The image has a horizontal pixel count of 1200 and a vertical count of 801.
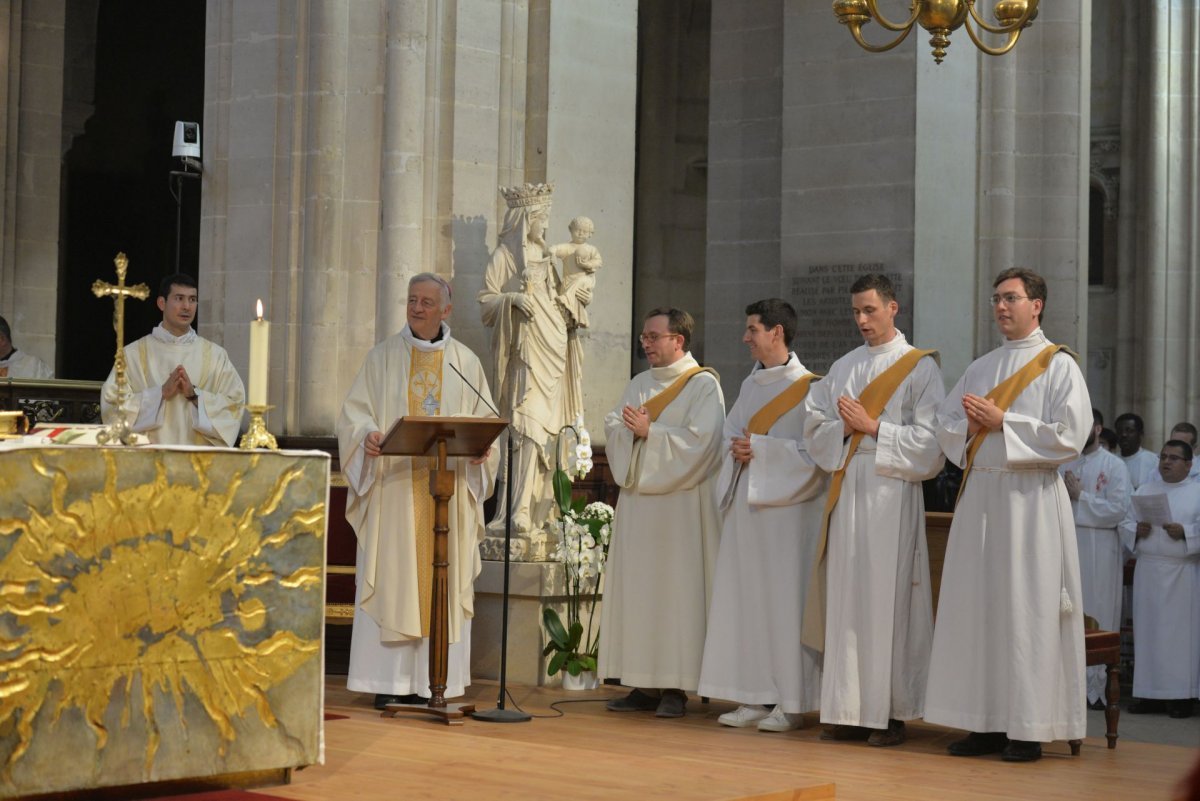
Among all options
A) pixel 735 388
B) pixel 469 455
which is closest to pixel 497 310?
pixel 469 455

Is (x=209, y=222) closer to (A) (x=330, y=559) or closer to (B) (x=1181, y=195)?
(A) (x=330, y=559)

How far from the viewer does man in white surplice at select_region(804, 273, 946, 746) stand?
762cm

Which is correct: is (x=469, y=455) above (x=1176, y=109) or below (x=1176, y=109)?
below

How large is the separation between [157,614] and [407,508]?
2870mm

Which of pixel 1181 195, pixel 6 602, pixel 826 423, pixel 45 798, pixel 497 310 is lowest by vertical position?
pixel 45 798

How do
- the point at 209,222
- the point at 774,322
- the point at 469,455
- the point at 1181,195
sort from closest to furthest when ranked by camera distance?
the point at 469,455
the point at 774,322
the point at 209,222
the point at 1181,195

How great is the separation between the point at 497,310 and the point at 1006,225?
4420 millimetres

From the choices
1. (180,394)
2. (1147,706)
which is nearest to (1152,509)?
(1147,706)

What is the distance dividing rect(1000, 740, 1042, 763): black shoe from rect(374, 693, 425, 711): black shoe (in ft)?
9.00

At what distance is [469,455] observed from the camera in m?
7.66

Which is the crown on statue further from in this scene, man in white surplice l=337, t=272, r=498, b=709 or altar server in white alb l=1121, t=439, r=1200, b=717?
altar server in white alb l=1121, t=439, r=1200, b=717

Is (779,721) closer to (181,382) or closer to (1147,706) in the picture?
(181,382)

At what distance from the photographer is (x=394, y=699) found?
8.27 m

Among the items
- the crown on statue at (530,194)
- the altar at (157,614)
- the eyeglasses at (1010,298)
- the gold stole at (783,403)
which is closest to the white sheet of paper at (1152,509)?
the gold stole at (783,403)
